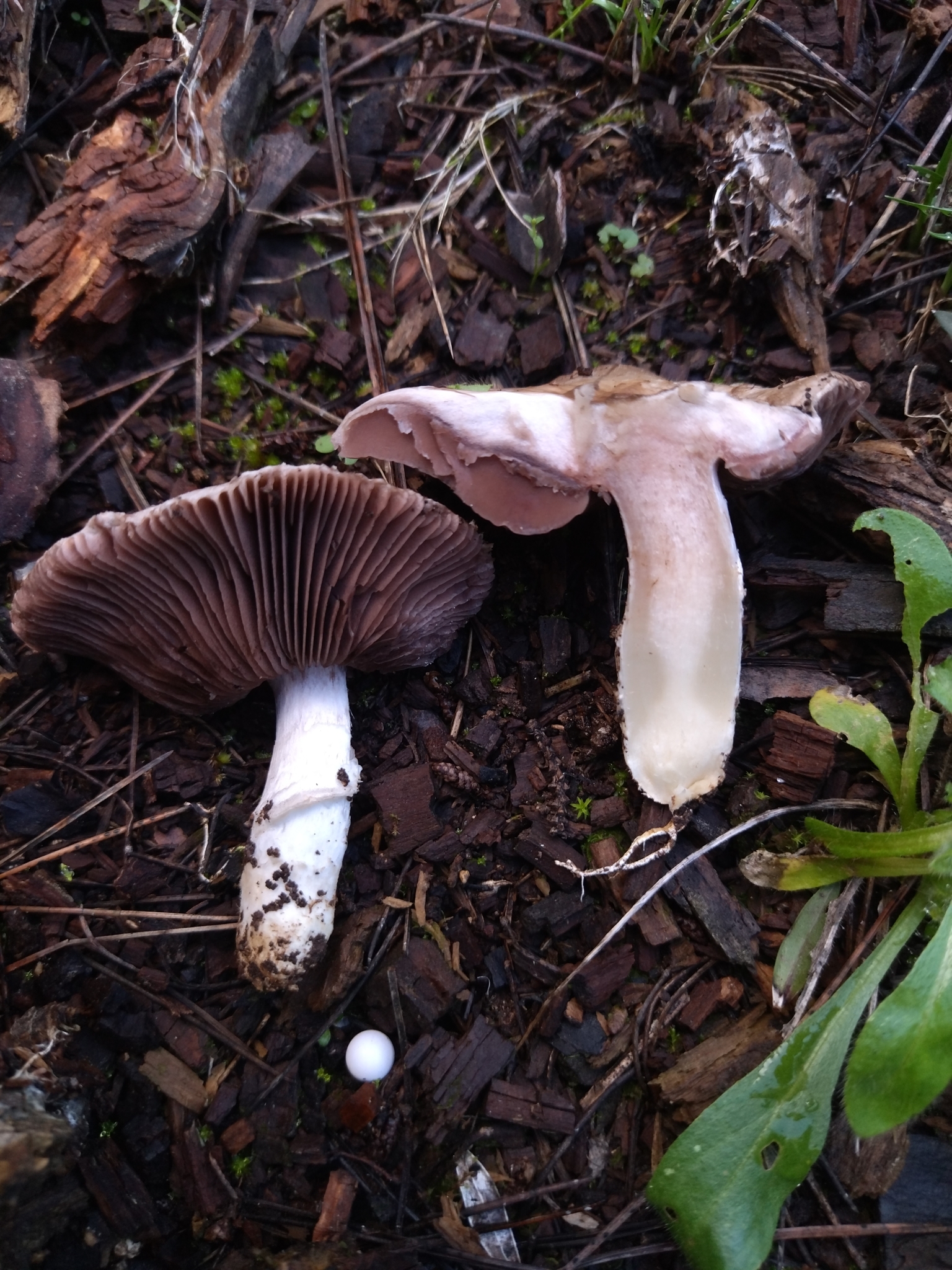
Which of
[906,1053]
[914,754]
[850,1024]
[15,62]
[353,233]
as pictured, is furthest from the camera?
[353,233]

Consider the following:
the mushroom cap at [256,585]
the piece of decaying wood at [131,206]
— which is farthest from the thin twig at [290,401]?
the mushroom cap at [256,585]

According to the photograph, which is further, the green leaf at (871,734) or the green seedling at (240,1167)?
the green leaf at (871,734)

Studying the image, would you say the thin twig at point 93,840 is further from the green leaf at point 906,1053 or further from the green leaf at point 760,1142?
the green leaf at point 906,1053

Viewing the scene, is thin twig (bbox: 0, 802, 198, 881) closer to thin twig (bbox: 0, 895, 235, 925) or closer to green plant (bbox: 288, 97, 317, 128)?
thin twig (bbox: 0, 895, 235, 925)

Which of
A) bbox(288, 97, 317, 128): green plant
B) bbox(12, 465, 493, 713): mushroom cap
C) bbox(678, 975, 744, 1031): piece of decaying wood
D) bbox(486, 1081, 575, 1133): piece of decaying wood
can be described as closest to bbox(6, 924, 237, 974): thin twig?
bbox(12, 465, 493, 713): mushroom cap

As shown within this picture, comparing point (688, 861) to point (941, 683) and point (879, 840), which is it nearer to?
point (879, 840)

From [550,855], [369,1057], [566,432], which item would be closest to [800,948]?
[550,855]
